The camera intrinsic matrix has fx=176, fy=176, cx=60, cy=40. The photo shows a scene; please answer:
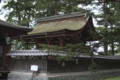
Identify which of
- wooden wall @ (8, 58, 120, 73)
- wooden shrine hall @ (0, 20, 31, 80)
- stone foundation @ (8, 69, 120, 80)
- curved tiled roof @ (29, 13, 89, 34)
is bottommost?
stone foundation @ (8, 69, 120, 80)

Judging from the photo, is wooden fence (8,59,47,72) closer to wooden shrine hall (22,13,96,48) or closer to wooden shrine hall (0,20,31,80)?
wooden shrine hall (0,20,31,80)

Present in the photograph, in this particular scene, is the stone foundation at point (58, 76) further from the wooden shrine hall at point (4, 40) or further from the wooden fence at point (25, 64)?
the wooden shrine hall at point (4, 40)

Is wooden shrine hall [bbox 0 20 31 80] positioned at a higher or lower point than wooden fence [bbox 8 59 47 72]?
higher

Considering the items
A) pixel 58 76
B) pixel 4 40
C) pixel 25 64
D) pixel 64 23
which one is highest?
pixel 64 23

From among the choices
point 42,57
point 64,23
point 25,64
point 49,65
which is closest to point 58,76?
point 49,65

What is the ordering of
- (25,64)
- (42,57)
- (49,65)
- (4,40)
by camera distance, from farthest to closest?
(4,40)
(25,64)
(42,57)
(49,65)

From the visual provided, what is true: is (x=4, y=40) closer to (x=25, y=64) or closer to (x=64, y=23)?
(x=25, y=64)

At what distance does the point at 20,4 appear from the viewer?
2348cm

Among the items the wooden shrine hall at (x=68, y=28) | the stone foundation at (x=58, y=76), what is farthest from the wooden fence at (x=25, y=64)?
the wooden shrine hall at (x=68, y=28)

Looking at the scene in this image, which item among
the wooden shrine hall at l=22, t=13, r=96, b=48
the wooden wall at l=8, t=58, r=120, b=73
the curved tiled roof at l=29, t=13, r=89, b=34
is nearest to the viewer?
the wooden wall at l=8, t=58, r=120, b=73

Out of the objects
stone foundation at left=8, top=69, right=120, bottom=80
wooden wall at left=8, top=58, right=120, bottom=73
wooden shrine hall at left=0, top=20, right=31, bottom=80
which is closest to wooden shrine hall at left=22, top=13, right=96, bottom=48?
wooden wall at left=8, top=58, right=120, bottom=73

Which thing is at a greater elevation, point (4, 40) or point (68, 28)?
point (68, 28)

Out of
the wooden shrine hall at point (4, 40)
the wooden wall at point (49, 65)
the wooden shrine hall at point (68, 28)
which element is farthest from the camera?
the wooden shrine hall at point (68, 28)

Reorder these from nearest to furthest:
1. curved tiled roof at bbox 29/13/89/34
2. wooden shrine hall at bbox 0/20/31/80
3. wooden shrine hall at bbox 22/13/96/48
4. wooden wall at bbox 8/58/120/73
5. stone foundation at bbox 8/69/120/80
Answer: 1. stone foundation at bbox 8/69/120/80
2. wooden wall at bbox 8/58/120/73
3. wooden shrine hall at bbox 0/20/31/80
4. wooden shrine hall at bbox 22/13/96/48
5. curved tiled roof at bbox 29/13/89/34
